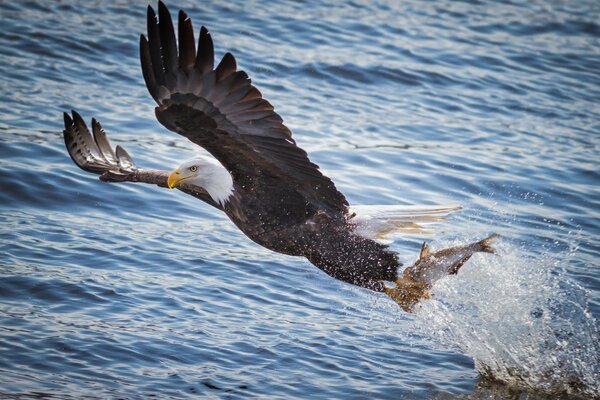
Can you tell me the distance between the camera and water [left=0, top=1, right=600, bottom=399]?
16.9 ft

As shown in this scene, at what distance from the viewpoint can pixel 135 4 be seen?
1206cm

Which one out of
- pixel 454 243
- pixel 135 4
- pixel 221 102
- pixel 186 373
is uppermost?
pixel 135 4

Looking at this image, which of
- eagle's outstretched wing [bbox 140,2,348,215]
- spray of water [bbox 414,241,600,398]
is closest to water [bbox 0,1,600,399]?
spray of water [bbox 414,241,600,398]

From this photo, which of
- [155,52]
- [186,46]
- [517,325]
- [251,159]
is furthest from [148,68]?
[517,325]

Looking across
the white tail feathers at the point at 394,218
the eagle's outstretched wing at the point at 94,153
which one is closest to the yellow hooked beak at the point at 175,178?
the eagle's outstretched wing at the point at 94,153

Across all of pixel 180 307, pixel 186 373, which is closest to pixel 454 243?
pixel 180 307

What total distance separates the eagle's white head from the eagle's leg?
3.80 feet

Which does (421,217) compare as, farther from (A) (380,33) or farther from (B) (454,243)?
(A) (380,33)

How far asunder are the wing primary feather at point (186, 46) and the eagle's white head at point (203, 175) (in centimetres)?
82

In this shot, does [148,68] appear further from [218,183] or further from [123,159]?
[123,159]

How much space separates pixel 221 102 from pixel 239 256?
2029 mm

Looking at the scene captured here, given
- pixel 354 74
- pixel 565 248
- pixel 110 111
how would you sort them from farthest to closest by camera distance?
pixel 354 74 → pixel 110 111 → pixel 565 248

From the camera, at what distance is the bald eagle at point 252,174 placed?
15.6ft

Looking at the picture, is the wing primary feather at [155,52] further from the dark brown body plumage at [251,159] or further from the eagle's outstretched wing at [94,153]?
the eagle's outstretched wing at [94,153]
